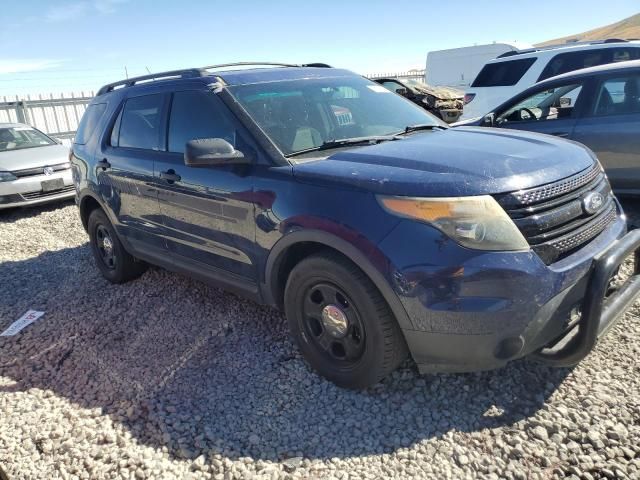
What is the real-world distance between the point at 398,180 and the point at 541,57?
277 inches

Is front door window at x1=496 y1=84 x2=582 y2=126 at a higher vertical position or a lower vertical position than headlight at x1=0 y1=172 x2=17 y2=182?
higher

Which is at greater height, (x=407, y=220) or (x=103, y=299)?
(x=407, y=220)

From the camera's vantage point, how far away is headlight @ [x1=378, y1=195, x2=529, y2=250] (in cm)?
231

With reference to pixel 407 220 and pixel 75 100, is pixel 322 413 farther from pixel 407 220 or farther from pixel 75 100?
pixel 75 100

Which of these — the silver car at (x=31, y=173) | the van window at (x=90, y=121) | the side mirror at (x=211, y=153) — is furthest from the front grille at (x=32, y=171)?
the side mirror at (x=211, y=153)

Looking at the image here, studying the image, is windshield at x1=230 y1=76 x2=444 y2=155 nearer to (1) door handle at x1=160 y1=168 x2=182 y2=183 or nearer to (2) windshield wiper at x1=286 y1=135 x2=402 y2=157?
(2) windshield wiper at x1=286 y1=135 x2=402 y2=157

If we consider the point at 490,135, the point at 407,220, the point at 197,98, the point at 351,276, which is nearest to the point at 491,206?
the point at 407,220

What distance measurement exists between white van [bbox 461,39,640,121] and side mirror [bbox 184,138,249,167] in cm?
663

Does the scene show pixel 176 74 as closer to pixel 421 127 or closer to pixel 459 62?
pixel 421 127

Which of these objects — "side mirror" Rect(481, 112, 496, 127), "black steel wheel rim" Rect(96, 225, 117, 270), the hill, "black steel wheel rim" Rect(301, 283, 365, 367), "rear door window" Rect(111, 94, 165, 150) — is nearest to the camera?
"black steel wheel rim" Rect(301, 283, 365, 367)

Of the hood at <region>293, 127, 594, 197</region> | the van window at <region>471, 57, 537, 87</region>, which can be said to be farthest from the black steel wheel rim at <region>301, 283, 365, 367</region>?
the van window at <region>471, 57, 537, 87</region>

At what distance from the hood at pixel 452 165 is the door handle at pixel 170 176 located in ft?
3.63

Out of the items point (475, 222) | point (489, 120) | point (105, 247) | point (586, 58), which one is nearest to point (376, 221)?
point (475, 222)

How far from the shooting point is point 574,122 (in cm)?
547
